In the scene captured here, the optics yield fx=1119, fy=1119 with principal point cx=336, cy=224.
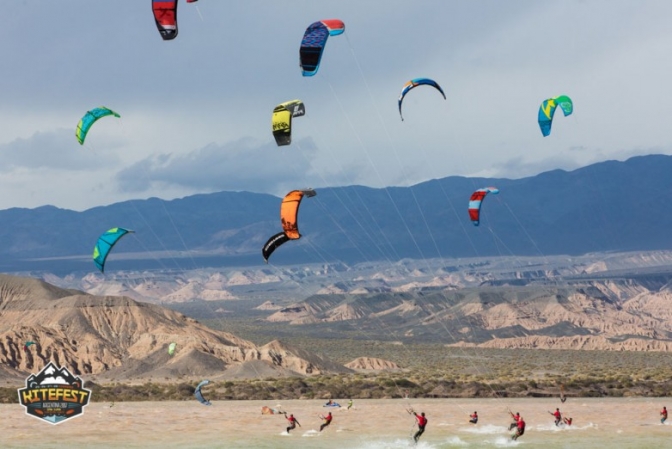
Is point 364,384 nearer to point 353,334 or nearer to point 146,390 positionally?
point 146,390

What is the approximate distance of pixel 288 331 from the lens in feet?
636

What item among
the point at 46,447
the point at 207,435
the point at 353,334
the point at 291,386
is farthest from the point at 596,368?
the point at 353,334

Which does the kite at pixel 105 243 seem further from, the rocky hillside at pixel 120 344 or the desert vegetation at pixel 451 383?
the rocky hillside at pixel 120 344

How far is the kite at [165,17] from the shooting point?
142 feet

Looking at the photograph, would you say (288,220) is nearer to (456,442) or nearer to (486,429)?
(456,442)

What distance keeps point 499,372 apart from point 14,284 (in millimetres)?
60591

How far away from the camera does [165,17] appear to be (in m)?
43.5

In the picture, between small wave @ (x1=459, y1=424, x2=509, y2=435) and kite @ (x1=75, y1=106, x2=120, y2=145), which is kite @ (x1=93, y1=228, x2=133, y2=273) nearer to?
kite @ (x1=75, y1=106, x2=120, y2=145)

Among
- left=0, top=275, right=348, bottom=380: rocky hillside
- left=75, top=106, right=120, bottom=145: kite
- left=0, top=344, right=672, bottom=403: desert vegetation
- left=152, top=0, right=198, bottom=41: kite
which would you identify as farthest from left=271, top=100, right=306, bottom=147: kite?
left=0, top=275, right=348, bottom=380: rocky hillside

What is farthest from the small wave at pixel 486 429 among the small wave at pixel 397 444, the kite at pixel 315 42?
the kite at pixel 315 42

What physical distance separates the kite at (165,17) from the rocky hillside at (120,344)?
48652mm

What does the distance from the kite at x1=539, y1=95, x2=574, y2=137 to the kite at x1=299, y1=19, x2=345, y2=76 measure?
67.6ft

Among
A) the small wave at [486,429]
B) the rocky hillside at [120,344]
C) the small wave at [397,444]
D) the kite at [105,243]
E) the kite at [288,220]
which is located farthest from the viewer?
the rocky hillside at [120,344]

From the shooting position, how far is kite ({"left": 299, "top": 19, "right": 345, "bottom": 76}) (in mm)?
44031
